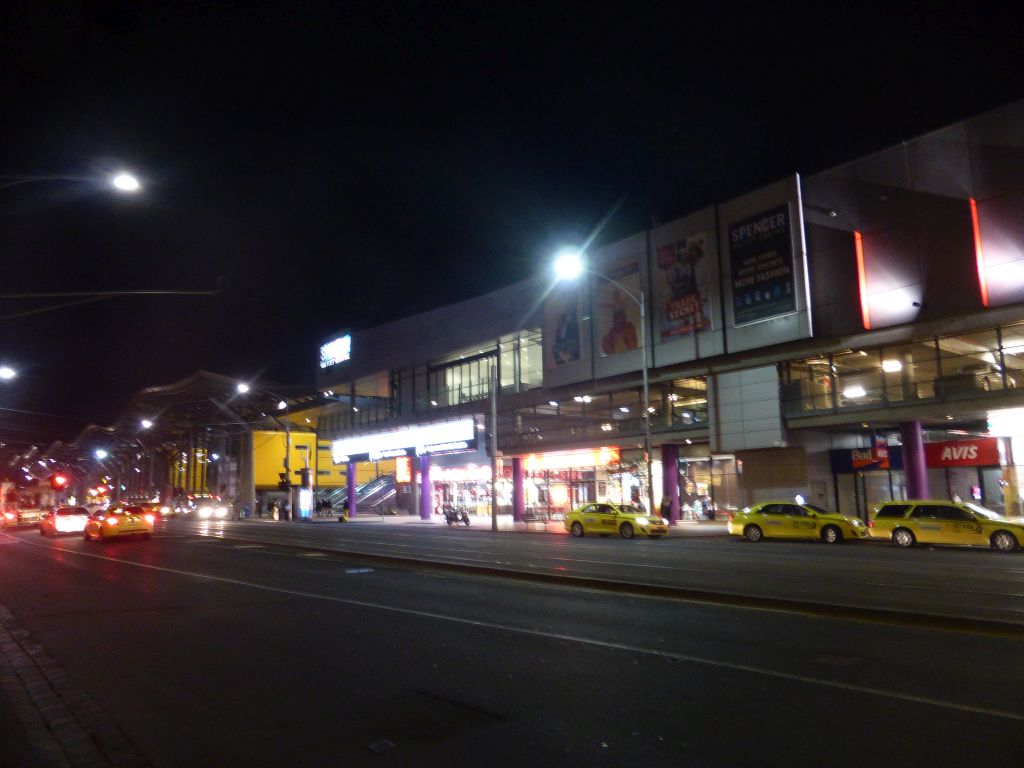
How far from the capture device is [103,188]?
39.6 feet

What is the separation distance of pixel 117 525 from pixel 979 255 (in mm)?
32947

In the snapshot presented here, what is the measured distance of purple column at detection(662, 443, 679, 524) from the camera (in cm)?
3806

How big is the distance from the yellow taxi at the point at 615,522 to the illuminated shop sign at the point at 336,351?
35671mm

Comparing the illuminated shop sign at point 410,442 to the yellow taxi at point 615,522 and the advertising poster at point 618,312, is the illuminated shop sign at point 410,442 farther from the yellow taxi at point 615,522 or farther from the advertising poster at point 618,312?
the yellow taxi at point 615,522

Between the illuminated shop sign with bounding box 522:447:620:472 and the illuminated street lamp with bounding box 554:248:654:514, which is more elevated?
the illuminated street lamp with bounding box 554:248:654:514

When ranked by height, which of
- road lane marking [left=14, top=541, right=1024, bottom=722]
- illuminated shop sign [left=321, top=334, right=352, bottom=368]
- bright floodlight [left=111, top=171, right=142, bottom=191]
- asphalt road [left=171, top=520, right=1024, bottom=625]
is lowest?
asphalt road [left=171, top=520, right=1024, bottom=625]

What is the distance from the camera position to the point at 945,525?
75.5 feet

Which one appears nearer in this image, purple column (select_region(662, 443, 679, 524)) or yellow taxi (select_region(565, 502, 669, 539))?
yellow taxi (select_region(565, 502, 669, 539))

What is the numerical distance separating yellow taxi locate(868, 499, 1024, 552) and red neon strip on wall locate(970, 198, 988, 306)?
8.06 m

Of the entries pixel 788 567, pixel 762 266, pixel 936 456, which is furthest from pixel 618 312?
pixel 788 567

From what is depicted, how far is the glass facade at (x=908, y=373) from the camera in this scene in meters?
27.0

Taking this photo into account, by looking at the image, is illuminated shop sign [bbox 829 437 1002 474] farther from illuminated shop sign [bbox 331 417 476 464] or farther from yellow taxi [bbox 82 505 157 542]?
yellow taxi [bbox 82 505 157 542]

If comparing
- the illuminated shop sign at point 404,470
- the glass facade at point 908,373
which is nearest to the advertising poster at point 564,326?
the glass facade at point 908,373

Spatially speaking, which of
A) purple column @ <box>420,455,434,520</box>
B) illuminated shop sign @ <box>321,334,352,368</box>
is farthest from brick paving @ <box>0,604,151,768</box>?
illuminated shop sign @ <box>321,334,352,368</box>
